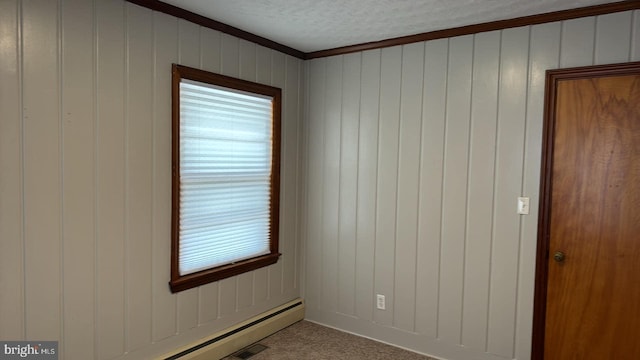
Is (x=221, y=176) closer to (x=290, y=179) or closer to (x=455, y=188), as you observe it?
(x=290, y=179)

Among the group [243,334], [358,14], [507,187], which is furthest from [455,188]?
[243,334]

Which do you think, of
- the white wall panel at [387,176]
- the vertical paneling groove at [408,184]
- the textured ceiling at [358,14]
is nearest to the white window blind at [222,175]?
the textured ceiling at [358,14]

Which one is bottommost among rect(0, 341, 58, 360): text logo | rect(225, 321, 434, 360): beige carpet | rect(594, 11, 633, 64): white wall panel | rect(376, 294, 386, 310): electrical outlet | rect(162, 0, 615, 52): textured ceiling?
rect(225, 321, 434, 360): beige carpet

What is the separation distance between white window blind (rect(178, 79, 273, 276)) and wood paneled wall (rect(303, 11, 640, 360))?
0.55 metres

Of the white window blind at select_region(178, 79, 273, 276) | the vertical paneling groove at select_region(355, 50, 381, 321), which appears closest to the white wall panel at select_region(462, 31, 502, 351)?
the vertical paneling groove at select_region(355, 50, 381, 321)

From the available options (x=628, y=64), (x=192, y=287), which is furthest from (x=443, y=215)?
(x=192, y=287)

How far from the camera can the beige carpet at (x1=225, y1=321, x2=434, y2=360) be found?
125 inches

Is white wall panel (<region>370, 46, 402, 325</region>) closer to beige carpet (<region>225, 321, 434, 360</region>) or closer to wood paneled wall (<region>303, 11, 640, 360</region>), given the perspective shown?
wood paneled wall (<region>303, 11, 640, 360</region>)

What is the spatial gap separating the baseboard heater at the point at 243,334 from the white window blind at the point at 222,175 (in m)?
0.54

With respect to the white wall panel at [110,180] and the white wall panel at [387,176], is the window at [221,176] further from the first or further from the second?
the white wall panel at [387,176]

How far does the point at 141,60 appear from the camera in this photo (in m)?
2.55

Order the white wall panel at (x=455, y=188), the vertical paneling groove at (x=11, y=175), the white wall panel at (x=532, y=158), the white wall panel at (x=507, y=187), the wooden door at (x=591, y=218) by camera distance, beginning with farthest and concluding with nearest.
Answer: the white wall panel at (x=455, y=188) → the white wall panel at (x=507, y=187) → the white wall panel at (x=532, y=158) → the wooden door at (x=591, y=218) → the vertical paneling groove at (x=11, y=175)

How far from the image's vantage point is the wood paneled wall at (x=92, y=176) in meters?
2.06

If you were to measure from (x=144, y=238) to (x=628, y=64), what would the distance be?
3.19 m
